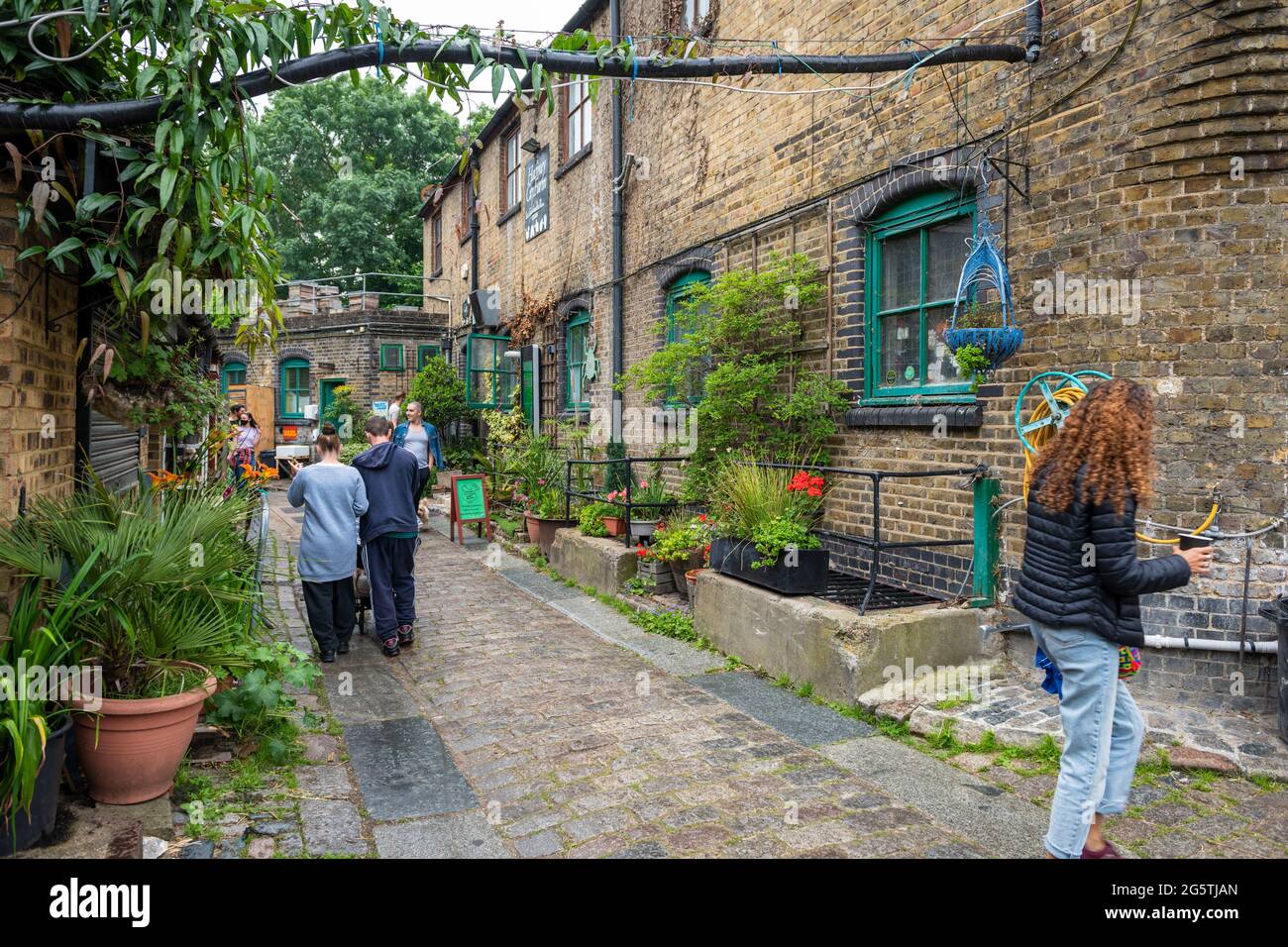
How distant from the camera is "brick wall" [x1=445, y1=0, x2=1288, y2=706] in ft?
15.6

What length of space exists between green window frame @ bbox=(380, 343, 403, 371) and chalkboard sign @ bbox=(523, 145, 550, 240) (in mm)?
9058

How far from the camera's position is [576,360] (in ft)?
46.4

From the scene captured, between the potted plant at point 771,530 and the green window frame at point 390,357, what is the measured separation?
60.4 feet

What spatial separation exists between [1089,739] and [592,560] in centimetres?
638

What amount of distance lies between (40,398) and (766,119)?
22.0ft

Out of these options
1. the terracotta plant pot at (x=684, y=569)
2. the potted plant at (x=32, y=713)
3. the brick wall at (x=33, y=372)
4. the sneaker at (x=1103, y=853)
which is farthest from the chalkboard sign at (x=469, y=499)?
the sneaker at (x=1103, y=853)

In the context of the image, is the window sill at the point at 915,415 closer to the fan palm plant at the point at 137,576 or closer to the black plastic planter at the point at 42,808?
the fan palm plant at the point at 137,576

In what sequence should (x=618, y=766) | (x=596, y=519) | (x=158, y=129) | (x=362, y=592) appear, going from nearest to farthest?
(x=158, y=129) < (x=618, y=766) < (x=362, y=592) < (x=596, y=519)

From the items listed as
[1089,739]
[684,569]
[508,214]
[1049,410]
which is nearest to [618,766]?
[1089,739]

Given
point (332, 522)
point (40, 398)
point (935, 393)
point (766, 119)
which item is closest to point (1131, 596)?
point (935, 393)

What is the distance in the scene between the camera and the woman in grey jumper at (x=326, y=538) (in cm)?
646

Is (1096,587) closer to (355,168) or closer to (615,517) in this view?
(615,517)

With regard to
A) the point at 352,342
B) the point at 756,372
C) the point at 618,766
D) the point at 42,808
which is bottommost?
the point at 618,766
